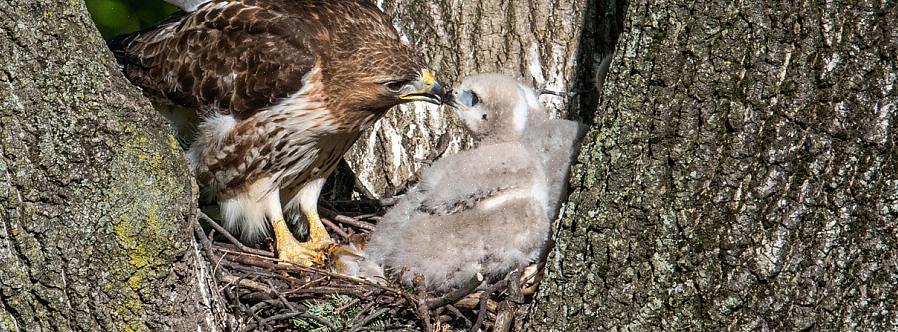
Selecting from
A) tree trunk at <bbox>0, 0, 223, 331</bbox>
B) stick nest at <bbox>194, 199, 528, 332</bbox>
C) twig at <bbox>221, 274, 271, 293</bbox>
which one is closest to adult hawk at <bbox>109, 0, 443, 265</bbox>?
stick nest at <bbox>194, 199, 528, 332</bbox>

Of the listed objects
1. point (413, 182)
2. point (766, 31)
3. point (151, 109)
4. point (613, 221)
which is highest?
point (766, 31)

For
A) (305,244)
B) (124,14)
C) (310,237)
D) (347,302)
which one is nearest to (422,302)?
(347,302)

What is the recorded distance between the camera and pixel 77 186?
259 centimetres

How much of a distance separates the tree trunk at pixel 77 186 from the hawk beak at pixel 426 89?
1.78 metres

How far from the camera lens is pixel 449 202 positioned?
13.5ft

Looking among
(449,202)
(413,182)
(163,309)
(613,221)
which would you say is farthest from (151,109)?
(413,182)

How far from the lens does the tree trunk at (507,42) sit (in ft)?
15.9

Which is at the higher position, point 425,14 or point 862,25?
point 862,25

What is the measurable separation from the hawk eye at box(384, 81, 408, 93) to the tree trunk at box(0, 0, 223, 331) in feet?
5.83

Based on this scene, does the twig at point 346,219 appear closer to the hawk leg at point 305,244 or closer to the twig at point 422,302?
the hawk leg at point 305,244

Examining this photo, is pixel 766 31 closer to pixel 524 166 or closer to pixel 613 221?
pixel 613 221

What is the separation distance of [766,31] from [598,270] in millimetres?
824

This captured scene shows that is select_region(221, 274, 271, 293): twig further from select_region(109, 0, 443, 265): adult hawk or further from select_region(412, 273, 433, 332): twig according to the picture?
select_region(109, 0, 443, 265): adult hawk

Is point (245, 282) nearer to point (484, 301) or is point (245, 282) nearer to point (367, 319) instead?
point (367, 319)
